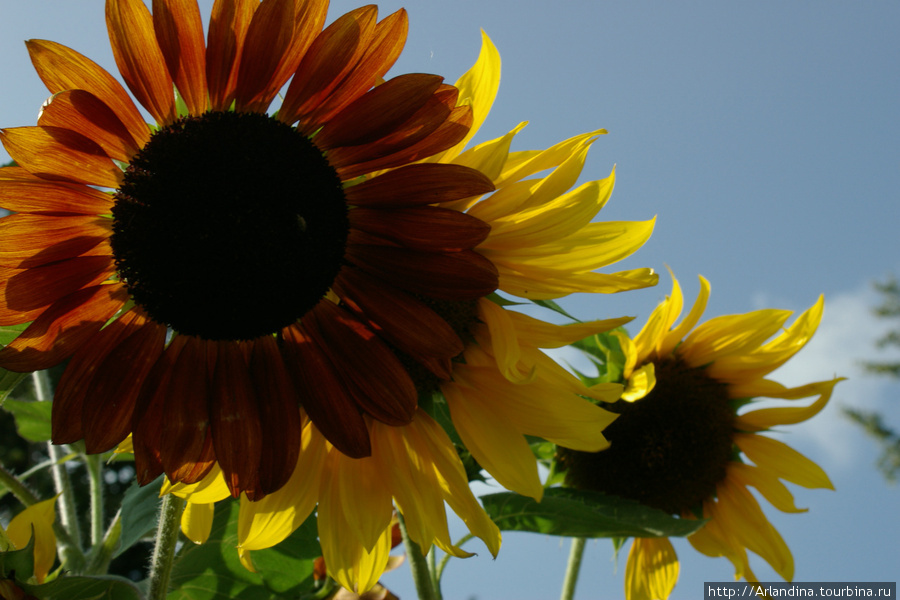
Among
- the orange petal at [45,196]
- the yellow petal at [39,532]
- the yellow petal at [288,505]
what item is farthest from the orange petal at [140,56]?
the yellow petal at [39,532]

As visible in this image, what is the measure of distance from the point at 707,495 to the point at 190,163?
154cm

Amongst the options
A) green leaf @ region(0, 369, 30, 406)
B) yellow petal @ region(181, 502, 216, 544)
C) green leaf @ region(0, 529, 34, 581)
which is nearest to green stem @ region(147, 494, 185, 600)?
yellow petal @ region(181, 502, 216, 544)

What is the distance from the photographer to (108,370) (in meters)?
1.13

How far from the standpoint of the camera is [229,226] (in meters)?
1.01

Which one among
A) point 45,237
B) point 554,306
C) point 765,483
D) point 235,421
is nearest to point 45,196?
point 45,237

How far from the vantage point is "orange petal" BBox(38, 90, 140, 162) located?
1.02m

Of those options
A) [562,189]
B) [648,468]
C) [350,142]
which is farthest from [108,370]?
[648,468]

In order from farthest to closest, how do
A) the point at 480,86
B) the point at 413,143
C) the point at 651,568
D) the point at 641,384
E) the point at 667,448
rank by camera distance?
1. the point at 651,568
2. the point at 667,448
3. the point at 641,384
4. the point at 480,86
5. the point at 413,143

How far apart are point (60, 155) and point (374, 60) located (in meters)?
0.43

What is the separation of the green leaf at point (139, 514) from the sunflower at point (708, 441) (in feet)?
2.96

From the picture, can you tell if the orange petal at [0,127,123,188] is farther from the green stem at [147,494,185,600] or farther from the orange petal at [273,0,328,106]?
the green stem at [147,494,185,600]

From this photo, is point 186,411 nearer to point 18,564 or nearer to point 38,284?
point 38,284

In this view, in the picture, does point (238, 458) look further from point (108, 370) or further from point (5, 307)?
point (5, 307)

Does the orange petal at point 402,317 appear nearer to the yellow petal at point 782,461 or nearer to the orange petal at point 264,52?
the orange petal at point 264,52
